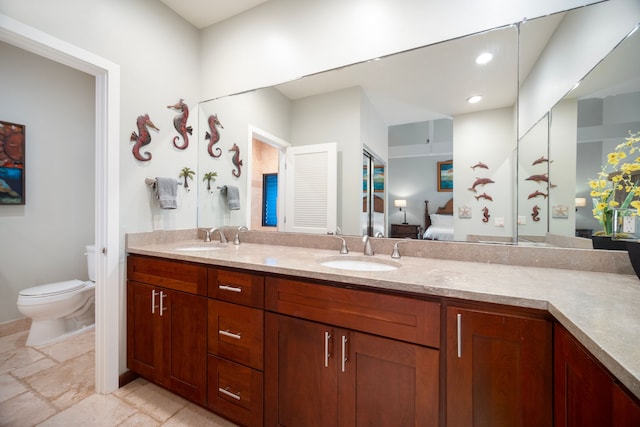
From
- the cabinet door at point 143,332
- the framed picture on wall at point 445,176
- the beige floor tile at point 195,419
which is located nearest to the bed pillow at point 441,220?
the framed picture on wall at point 445,176

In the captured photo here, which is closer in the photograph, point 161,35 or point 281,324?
point 281,324

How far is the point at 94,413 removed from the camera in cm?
150

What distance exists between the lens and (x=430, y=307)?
3.04ft

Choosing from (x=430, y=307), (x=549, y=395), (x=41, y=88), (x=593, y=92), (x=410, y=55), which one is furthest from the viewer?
(x=41, y=88)

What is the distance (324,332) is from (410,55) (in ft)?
5.13

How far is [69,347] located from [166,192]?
1.64 meters

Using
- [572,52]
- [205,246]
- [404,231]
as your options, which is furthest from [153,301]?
[572,52]

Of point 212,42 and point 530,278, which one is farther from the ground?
point 212,42

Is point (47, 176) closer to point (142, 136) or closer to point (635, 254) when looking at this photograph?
point (142, 136)

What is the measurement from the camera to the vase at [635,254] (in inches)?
38.7

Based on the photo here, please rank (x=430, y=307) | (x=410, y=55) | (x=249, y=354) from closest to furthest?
(x=430, y=307) < (x=249, y=354) < (x=410, y=55)

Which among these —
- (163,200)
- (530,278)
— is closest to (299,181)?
(163,200)

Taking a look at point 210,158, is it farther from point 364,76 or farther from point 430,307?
point 430,307

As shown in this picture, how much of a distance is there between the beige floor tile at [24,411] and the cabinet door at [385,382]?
5.65 ft
